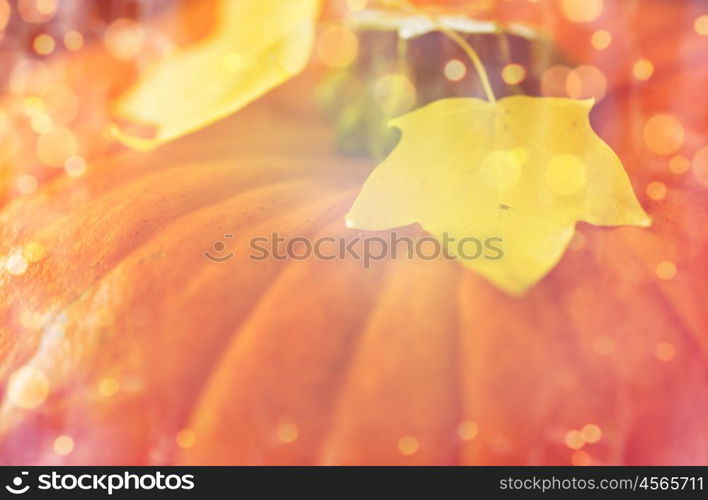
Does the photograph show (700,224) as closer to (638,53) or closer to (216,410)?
(638,53)

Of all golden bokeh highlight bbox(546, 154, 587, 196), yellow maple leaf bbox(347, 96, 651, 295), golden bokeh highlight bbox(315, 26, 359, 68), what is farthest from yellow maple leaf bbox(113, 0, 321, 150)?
golden bokeh highlight bbox(546, 154, 587, 196)

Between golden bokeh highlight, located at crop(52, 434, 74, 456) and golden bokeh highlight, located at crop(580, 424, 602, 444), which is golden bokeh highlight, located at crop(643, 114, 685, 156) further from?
golden bokeh highlight, located at crop(52, 434, 74, 456)

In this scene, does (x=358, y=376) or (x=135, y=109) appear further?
(x=135, y=109)

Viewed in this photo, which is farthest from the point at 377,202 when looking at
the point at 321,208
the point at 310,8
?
the point at 310,8

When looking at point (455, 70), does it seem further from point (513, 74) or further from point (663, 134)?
point (663, 134)

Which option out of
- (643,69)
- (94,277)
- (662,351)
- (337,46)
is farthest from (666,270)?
(94,277)

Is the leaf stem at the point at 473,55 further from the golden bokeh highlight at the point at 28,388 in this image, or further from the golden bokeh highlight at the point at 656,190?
the golden bokeh highlight at the point at 28,388
